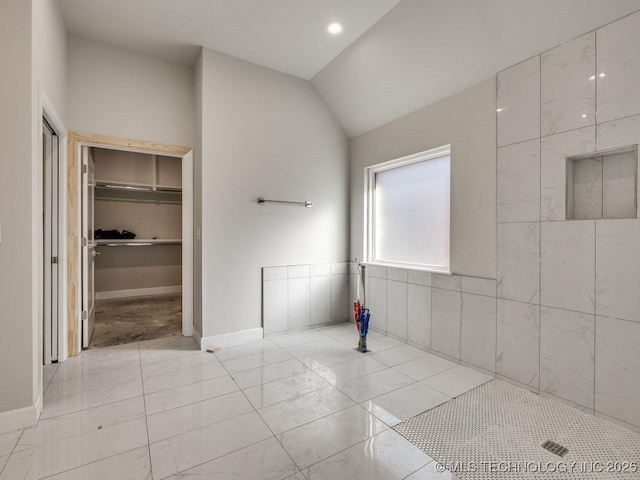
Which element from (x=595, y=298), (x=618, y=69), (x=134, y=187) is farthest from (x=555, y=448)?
(x=134, y=187)

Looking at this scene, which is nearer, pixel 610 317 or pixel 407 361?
pixel 610 317

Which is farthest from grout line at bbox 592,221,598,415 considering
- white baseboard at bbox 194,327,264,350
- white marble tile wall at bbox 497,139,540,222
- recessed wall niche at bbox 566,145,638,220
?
white baseboard at bbox 194,327,264,350

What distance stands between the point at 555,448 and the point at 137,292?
6208mm

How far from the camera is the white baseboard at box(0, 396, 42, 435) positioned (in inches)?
69.2

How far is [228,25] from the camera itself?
271 centimetres

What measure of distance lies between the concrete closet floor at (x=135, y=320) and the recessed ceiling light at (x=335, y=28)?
3.52 meters

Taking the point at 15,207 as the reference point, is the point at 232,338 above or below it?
below

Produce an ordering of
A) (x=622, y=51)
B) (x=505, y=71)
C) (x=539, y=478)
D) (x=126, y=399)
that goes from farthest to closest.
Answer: (x=505, y=71), (x=126, y=399), (x=622, y=51), (x=539, y=478)

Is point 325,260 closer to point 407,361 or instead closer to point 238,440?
point 407,361

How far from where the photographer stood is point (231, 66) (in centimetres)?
318

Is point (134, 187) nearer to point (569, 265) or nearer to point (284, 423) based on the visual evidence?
point (284, 423)

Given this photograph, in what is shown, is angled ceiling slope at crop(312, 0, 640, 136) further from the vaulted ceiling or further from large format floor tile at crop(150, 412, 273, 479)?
large format floor tile at crop(150, 412, 273, 479)

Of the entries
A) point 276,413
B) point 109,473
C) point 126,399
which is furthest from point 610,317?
point 126,399

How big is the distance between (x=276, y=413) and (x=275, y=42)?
124 inches
